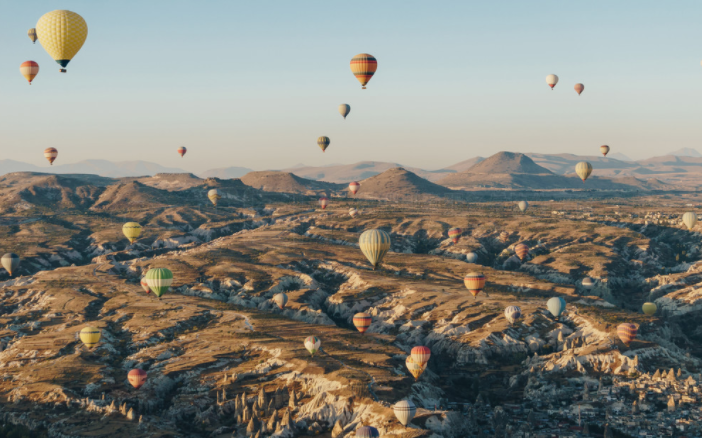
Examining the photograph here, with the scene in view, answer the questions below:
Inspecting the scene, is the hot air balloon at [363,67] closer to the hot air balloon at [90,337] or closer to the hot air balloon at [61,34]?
the hot air balloon at [61,34]

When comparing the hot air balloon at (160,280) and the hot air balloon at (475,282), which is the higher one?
the hot air balloon at (160,280)

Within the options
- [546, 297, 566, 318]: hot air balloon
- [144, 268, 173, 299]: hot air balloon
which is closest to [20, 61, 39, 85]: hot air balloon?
[144, 268, 173, 299]: hot air balloon

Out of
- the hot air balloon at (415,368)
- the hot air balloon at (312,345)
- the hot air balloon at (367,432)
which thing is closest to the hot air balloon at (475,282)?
the hot air balloon at (415,368)

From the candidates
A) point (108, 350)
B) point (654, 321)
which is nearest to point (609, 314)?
point (654, 321)

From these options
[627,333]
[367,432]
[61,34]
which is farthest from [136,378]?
[627,333]

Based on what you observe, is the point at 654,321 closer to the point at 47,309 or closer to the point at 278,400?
the point at 278,400

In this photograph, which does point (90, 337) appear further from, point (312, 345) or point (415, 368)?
point (415, 368)

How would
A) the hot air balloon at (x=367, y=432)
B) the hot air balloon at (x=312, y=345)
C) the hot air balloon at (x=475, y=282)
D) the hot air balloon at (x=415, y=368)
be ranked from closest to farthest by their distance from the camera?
the hot air balloon at (x=367, y=432)
the hot air balloon at (x=415, y=368)
the hot air balloon at (x=312, y=345)
the hot air balloon at (x=475, y=282)
